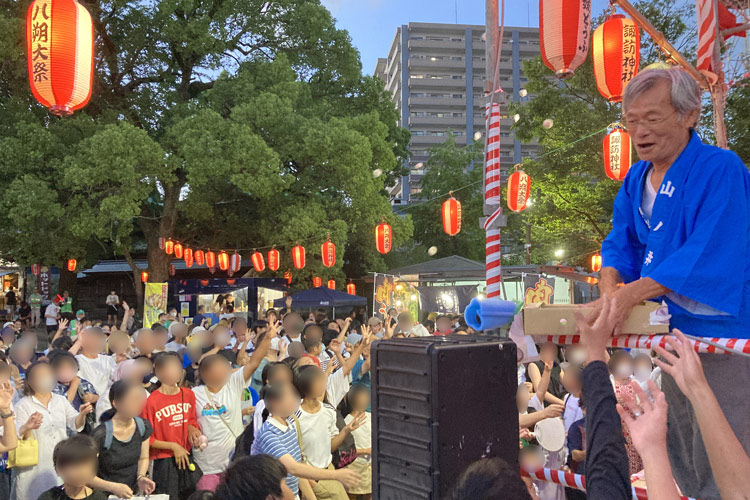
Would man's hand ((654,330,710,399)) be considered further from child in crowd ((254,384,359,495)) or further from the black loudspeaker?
child in crowd ((254,384,359,495))

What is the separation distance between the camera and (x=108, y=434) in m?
4.33

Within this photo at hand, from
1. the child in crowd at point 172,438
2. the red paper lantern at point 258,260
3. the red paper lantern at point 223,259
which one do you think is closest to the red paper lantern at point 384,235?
the red paper lantern at point 258,260

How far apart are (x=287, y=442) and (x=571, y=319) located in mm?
2557

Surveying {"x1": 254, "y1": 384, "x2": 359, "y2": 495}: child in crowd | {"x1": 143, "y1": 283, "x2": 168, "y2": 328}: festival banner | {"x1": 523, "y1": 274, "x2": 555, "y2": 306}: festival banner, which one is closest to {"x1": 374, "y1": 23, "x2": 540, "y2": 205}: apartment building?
{"x1": 523, "y1": 274, "x2": 555, "y2": 306}: festival banner

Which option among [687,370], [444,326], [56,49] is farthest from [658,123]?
[444,326]

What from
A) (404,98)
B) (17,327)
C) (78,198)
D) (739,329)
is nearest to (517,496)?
(739,329)

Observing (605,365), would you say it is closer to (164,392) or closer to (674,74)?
(674,74)

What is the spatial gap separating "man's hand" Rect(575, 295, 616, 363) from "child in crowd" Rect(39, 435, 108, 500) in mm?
3214

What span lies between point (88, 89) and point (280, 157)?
10.4 m

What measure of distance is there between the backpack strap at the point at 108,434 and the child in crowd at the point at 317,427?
1346 millimetres

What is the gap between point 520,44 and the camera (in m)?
64.1

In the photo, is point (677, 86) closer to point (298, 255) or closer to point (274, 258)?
point (298, 255)

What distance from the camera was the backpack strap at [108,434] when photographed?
14.1 ft

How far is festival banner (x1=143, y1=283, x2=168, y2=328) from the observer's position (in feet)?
50.6
